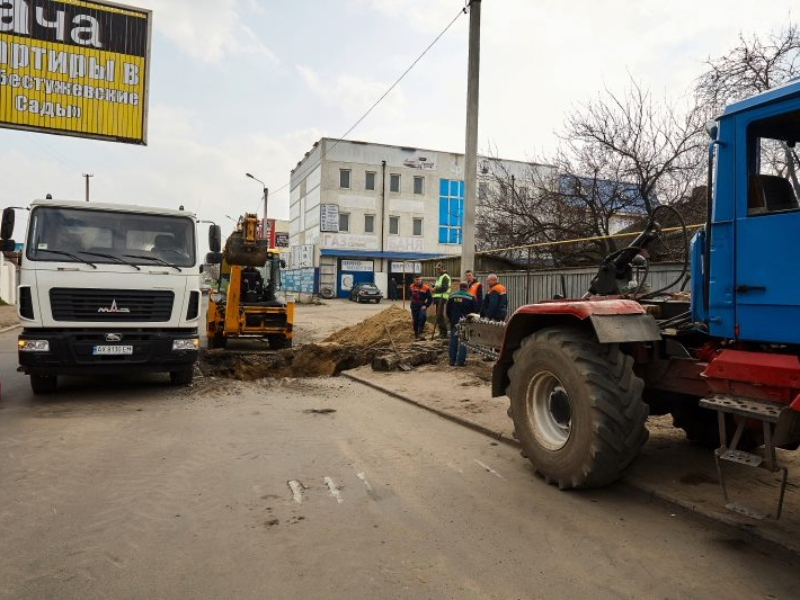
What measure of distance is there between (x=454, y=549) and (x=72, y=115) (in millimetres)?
16030

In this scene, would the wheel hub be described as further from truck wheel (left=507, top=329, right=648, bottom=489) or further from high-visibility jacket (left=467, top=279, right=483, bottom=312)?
high-visibility jacket (left=467, top=279, right=483, bottom=312)

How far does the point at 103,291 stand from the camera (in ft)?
25.1

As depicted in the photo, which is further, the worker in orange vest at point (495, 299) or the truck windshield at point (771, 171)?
the worker in orange vest at point (495, 299)

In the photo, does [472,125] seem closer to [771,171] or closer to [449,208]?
[771,171]

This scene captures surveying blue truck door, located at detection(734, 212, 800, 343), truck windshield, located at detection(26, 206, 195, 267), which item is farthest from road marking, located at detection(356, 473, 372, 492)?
truck windshield, located at detection(26, 206, 195, 267)

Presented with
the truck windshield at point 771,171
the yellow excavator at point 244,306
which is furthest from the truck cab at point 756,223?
the yellow excavator at point 244,306

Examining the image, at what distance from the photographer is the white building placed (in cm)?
4344

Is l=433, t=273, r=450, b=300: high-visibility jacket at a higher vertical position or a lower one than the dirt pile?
higher

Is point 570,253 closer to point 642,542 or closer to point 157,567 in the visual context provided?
point 642,542

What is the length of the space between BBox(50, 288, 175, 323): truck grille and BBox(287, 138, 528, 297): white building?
1390 inches

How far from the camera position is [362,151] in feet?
144

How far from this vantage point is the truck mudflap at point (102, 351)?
286 inches

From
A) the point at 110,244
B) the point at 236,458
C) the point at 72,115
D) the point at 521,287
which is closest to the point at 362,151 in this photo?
the point at 72,115

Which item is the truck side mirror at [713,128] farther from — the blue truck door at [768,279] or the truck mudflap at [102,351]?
the truck mudflap at [102,351]
